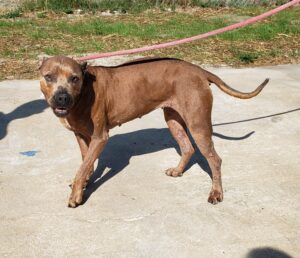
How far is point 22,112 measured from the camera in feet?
21.9

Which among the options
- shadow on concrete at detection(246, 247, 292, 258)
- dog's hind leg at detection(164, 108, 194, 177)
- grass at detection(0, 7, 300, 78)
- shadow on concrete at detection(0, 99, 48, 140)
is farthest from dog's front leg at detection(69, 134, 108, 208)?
grass at detection(0, 7, 300, 78)

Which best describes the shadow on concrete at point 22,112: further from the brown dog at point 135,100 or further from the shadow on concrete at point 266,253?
the shadow on concrete at point 266,253

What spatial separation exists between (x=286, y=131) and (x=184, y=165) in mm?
1807

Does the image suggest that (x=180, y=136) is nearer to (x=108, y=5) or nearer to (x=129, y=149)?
(x=129, y=149)

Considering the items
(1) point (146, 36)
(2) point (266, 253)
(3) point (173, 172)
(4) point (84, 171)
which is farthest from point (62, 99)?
(1) point (146, 36)

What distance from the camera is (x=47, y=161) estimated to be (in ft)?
17.5

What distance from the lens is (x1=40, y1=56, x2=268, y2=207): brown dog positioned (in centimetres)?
438

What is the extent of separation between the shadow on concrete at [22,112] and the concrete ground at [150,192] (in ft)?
0.04

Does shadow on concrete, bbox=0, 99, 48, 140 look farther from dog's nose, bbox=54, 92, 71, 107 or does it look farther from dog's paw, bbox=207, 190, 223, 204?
dog's paw, bbox=207, 190, 223, 204

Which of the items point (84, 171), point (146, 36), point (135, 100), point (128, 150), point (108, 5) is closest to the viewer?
point (84, 171)

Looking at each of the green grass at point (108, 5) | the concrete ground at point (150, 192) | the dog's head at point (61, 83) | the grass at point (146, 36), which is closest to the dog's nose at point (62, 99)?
the dog's head at point (61, 83)

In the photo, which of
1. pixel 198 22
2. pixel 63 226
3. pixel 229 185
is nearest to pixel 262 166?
pixel 229 185

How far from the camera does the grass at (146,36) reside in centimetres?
945

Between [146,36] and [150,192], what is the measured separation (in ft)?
21.5
